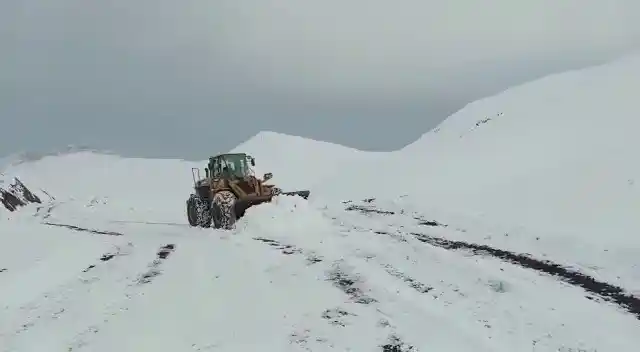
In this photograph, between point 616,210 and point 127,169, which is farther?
point 127,169

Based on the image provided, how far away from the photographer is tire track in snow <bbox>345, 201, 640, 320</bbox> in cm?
784

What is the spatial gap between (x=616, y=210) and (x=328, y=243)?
8.02 m

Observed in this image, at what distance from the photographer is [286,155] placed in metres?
57.3

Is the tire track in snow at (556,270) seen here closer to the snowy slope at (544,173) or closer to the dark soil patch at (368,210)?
the snowy slope at (544,173)

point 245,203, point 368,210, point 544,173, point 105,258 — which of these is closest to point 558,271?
point 105,258

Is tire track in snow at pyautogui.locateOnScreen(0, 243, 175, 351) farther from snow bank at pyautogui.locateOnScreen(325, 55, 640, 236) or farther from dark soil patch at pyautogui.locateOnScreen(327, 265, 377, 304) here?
snow bank at pyautogui.locateOnScreen(325, 55, 640, 236)

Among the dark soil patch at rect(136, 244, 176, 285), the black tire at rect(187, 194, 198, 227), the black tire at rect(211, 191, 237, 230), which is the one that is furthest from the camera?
the black tire at rect(187, 194, 198, 227)

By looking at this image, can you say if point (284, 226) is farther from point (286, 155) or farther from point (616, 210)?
point (286, 155)

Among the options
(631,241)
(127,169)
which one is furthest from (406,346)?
(127,169)

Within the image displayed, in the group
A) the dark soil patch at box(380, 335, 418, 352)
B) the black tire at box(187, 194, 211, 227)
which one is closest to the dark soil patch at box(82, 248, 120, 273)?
the black tire at box(187, 194, 211, 227)

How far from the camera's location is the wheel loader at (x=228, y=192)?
17.0 meters

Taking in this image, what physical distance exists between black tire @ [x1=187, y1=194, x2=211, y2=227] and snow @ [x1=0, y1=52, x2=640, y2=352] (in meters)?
1.01

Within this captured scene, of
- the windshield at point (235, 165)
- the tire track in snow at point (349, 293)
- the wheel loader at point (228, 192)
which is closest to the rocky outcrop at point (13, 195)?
the wheel loader at point (228, 192)

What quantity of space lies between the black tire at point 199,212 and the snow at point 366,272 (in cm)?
101
